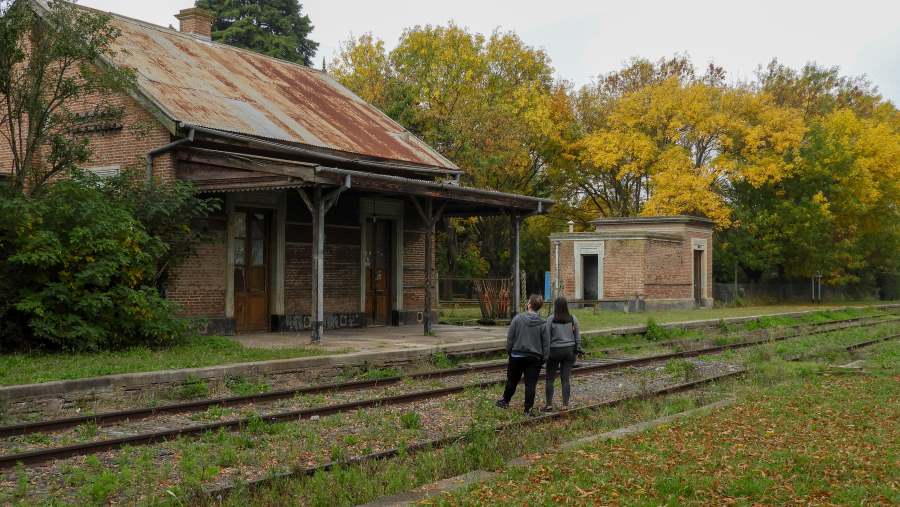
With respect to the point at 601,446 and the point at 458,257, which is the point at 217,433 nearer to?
the point at 601,446

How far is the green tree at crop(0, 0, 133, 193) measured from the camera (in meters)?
15.5

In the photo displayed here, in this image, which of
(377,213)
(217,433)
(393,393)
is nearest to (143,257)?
(393,393)

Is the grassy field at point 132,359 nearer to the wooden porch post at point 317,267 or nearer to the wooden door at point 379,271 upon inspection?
the wooden porch post at point 317,267

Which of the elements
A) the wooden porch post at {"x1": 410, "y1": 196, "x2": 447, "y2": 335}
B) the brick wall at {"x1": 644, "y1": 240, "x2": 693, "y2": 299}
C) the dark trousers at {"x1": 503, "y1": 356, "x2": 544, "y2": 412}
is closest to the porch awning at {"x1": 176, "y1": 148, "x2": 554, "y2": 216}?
the wooden porch post at {"x1": 410, "y1": 196, "x2": 447, "y2": 335}

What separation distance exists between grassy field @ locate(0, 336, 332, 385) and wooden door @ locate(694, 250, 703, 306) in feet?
85.5

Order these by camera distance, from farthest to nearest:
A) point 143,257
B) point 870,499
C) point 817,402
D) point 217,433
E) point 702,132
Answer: point 702,132 < point 143,257 < point 817,402 < point 217,433 < point 870,499

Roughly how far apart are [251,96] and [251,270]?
4.47 meters

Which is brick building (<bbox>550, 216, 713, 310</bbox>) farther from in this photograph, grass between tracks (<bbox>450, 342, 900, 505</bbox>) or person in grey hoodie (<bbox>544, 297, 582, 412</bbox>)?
grass between tracks (<bbox>450, 342, 900, 505</bbox>)

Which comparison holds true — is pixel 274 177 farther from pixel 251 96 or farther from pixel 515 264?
pixel 515 264

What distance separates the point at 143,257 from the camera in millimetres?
15328

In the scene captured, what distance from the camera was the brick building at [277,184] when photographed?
17.7 meters

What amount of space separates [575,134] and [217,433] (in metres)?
36.3

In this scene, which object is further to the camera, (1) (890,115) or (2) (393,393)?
(1) (890,115)

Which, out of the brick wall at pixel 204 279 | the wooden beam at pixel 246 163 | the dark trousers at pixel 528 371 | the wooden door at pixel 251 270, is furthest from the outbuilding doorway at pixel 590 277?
the dark trousers at pixel 528 371
